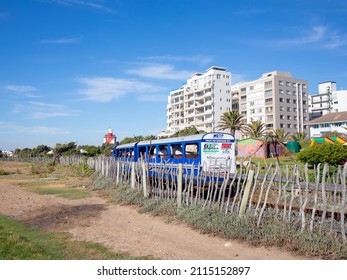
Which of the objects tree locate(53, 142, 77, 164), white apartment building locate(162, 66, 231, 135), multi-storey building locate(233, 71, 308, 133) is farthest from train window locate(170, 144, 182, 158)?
multi-storey building locate(233, 71, 308, 133)

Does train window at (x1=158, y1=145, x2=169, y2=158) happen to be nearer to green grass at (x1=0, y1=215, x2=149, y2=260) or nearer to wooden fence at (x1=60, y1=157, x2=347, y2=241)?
wooden fence at (x1=60, y1=157, x2=347, y2=241)

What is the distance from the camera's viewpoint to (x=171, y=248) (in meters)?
6.59

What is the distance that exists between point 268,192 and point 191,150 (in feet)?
25.5

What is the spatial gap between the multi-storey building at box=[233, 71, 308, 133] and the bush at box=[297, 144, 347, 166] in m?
54.6

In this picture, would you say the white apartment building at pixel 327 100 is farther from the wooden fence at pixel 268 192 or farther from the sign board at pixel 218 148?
the wooden fence at pixel 268 192

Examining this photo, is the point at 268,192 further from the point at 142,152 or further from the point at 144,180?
the point at 142,152

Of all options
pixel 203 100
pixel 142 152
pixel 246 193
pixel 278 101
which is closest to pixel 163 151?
pixel 142 152

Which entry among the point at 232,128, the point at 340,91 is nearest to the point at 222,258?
the point at 232,128

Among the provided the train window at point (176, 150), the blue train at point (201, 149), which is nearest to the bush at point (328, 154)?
the blue train at point (201, 149)

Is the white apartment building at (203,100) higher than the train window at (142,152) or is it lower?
higher

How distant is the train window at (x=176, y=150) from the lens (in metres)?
15.7

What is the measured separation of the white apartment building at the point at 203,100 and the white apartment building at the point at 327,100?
30062 mm

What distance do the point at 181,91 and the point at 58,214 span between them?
3066 inches

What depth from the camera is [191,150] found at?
585 inches
